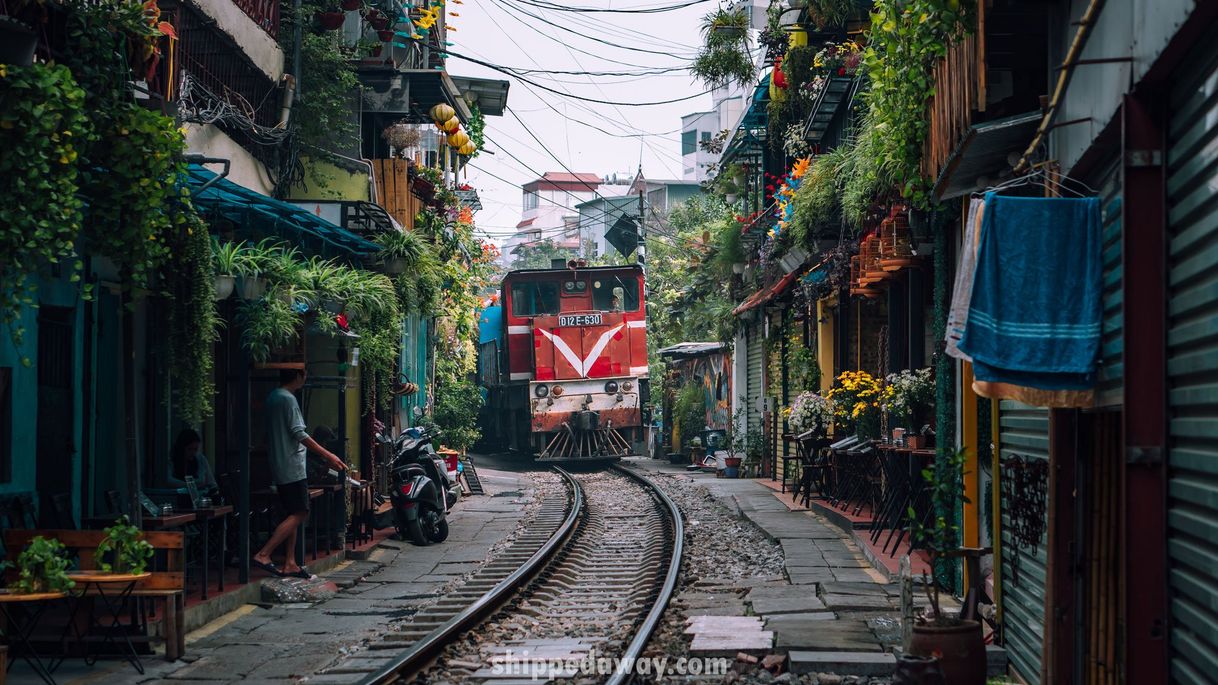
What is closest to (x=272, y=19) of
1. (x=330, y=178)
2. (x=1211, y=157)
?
(x=330, y=178)

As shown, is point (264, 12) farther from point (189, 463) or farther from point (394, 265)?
point (189, 463)

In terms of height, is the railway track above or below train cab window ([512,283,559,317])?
below

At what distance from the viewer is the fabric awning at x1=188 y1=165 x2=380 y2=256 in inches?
365

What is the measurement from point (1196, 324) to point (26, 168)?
202 inches

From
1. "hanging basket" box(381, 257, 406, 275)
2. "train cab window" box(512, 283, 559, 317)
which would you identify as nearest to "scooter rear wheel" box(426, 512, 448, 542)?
"hanging basket" box(381, 257, 406, 275)

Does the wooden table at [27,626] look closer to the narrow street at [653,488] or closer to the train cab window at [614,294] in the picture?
the narrow street at [653,488]

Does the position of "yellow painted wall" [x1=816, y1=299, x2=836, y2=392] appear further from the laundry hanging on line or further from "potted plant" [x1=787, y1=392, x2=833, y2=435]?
the laundry hanging on line

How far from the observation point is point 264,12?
13625 millimetres

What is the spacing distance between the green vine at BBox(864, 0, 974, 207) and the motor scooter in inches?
242

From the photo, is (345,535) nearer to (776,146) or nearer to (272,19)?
(272,19)

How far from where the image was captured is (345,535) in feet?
41.2

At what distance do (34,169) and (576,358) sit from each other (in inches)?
764

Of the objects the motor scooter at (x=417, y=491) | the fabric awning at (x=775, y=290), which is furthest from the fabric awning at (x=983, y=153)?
the fabric awning at (x=775, y=290)

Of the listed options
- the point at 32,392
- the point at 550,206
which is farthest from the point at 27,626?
the point at 550,206
